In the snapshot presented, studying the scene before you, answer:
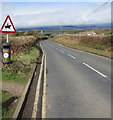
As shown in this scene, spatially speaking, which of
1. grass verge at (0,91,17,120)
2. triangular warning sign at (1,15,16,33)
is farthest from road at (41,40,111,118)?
triangular warning sign at (1,15,16,33)

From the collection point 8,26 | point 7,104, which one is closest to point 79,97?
point 7,104

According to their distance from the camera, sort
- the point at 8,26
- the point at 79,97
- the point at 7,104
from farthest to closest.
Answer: the point at 8,26 < the point at 79,97 < the point at 7,104

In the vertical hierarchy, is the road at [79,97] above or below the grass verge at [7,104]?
below

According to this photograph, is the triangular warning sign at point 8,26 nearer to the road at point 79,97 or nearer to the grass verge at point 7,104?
the road at point 79,97

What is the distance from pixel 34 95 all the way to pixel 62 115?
85.9 inches

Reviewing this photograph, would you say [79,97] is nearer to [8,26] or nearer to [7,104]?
[7,104]

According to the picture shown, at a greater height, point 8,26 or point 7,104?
point 8,26

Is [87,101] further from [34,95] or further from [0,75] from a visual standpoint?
[0,75]

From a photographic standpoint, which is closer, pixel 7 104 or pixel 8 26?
pixel 7 104

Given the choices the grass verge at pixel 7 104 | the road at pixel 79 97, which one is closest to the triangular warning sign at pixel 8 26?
the road at pixel 79 97

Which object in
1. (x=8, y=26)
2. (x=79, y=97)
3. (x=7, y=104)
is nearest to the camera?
(x=7, y=104)

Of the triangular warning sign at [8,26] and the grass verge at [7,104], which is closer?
the grass verge at [7,104]

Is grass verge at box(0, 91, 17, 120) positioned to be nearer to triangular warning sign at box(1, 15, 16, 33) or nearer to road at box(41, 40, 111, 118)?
road at box(41, 40, 111, 118)

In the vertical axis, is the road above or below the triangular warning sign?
below
